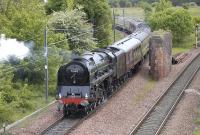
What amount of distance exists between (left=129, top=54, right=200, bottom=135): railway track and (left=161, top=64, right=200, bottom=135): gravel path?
323mm

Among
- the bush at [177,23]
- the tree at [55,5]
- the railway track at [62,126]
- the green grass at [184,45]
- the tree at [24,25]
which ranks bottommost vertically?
the green grass at [184,45]

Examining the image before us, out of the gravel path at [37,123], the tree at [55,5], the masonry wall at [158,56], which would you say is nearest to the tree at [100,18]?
the tree at [55,5]

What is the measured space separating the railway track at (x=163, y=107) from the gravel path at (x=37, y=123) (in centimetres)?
479

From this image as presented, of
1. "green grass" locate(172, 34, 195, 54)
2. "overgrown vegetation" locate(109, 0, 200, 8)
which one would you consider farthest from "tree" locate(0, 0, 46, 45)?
"overgrown vegetation" locate(109, 0, 200, 8)

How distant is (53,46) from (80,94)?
24.6 ft

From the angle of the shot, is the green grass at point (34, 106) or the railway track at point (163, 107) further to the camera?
the green grass at point (34, 106)

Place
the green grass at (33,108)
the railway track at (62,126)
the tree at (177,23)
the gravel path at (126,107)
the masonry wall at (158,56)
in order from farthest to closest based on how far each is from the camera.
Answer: the tree at (177,23) → the masonry wall at (158,56) → the green grass at (33,108) → the gravel path at (126,107) → the railway track at (62,126)

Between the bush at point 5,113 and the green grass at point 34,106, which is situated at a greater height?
the bush at point 5,113

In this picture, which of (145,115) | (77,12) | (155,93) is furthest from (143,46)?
(145,115)

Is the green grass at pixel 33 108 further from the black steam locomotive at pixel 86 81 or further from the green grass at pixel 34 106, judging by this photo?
the black steam locomotive at pixel 86 81

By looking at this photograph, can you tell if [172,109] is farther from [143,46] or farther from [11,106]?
[143,46]

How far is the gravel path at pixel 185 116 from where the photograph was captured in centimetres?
2175

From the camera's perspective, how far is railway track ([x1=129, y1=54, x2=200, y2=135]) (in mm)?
22294

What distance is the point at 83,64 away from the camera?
24734 millimetres
